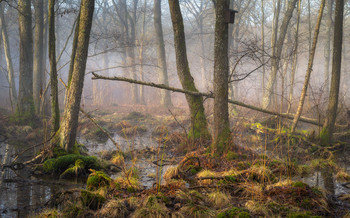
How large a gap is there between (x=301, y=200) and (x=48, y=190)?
4469 mm

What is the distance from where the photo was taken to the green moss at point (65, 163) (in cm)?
638

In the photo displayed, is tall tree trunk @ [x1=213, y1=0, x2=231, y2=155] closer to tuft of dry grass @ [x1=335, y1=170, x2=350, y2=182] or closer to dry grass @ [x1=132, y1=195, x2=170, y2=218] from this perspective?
tuft of dry grass @ [x1=335, y1=170, x2=350, y2=182]

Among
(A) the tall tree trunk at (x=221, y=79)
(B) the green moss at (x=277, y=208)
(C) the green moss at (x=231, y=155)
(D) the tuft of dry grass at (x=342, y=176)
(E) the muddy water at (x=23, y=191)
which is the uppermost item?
(A) the tall tree trunk at (x=221, y=79)

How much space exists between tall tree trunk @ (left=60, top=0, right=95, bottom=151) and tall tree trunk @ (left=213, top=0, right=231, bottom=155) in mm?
3191

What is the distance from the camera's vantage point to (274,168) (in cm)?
617

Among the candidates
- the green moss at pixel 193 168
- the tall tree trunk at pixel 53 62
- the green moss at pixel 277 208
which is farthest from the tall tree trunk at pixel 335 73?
the tall tree trunk at pixel 53 62

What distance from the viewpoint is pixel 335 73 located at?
8430 mm

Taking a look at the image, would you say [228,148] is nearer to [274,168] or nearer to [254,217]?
[274,168]

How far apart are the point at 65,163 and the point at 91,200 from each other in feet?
8.21

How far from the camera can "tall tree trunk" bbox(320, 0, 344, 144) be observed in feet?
27.0

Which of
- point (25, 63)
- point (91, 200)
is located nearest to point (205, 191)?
point (91, 200)

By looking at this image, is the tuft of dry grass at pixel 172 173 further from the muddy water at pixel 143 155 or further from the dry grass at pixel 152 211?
the dry grass at pixel 152 211

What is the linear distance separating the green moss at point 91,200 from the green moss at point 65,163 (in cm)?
225

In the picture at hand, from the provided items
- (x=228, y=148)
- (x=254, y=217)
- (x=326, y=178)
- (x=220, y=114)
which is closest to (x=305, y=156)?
(x=326, y=178)
